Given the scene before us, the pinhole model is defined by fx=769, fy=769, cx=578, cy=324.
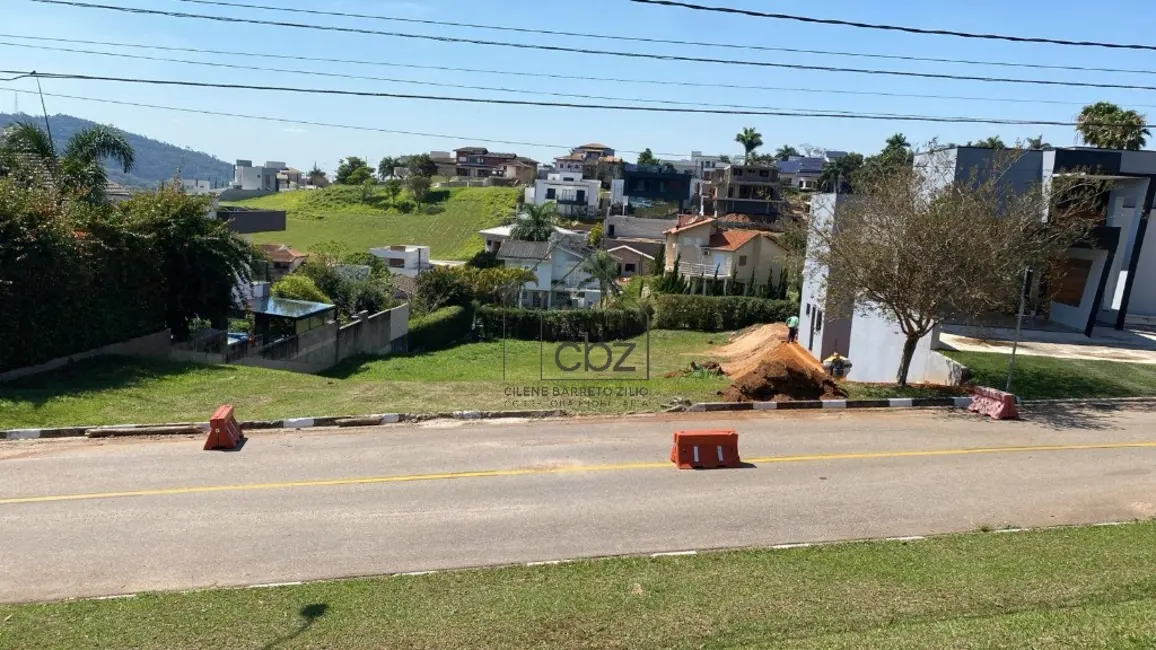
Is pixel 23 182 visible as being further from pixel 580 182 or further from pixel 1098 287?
pixel 580 182

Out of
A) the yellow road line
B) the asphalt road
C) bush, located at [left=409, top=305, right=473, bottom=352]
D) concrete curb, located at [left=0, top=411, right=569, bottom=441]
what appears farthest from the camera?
bush, located at [left=409, top=305, right=473, bottom=352]

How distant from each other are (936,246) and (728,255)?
39008 mm

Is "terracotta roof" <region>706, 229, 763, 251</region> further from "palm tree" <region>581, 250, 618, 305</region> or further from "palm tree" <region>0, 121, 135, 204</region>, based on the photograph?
"palm tree" <region>0, 121, 135, 204</region>

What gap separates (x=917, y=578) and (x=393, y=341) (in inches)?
1170

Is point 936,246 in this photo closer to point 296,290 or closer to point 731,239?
point 296,290

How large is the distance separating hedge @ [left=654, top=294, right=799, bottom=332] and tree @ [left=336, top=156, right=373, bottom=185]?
313 ft

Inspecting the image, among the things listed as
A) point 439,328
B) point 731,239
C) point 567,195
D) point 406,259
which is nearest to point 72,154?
point 439,328

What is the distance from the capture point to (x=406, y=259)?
59.6 m

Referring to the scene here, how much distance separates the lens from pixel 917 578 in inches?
336

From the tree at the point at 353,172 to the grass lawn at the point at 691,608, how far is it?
128 metres

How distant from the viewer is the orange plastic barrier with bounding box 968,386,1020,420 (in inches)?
674

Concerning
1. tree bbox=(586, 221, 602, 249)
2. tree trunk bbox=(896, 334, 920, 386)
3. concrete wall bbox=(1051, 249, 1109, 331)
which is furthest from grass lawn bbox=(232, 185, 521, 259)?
tree trunk bbox=(896, 334, 920, 386)

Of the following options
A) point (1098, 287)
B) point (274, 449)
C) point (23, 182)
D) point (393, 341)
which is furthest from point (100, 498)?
point (1098, 287)

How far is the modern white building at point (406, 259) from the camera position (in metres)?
58.1
